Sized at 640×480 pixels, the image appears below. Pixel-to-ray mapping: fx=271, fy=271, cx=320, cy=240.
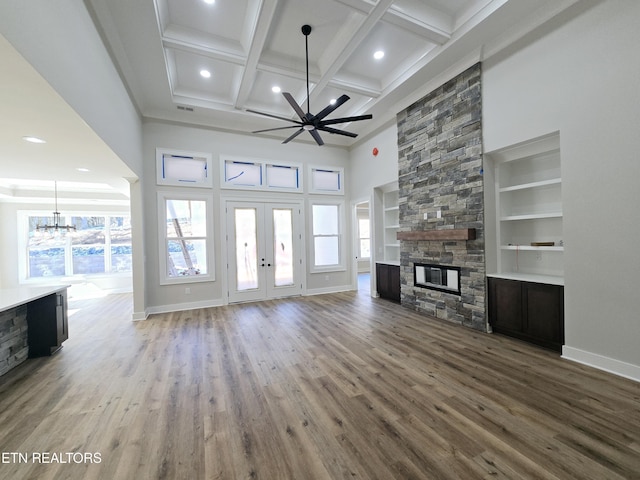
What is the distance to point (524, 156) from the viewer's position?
376 cm

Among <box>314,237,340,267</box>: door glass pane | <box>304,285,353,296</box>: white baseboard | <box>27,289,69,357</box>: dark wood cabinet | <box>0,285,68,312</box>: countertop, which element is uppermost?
<box>314,237,340,267</box>: door glass pane

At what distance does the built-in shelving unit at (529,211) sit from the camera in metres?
3.55

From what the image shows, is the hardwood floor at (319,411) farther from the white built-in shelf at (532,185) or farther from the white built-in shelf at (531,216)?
the white built-in shelf at (532,185)

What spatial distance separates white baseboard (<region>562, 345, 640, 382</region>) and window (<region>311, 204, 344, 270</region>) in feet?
16.0

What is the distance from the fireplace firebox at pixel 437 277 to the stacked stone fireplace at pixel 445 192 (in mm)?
65

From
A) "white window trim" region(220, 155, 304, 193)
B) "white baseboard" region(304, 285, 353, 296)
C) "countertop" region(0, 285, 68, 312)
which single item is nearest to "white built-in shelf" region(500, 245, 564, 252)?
"white baseboard" region(304, 285, 353, 296)

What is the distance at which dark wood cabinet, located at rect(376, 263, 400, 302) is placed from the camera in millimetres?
5828

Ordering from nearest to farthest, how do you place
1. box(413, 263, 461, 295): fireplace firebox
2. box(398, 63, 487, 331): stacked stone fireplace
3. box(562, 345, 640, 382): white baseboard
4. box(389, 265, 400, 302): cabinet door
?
box(562, 345, 640, 382): white baseboard
box(398, 63, 487, 331): stacked stone fireplace
box(413, 263, 461, 295): fireplace firebox
box(389, 265, 400, 302): cabinet door

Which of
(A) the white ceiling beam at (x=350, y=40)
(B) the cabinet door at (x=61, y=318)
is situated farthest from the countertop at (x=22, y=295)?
(A) the white ceiling beam at (x=350, y=40)

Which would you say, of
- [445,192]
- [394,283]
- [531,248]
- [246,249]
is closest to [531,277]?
[531,248]

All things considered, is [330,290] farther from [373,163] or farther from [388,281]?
[373,163]

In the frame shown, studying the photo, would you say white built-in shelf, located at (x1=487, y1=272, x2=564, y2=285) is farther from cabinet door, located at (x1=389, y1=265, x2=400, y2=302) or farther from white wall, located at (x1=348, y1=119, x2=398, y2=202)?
white wall, located at (x1=348, y1=119, x2=398, y2=202)

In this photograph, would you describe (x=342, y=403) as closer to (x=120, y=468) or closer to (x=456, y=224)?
(x=120, y=468)

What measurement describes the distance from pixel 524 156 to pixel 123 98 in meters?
5.86
